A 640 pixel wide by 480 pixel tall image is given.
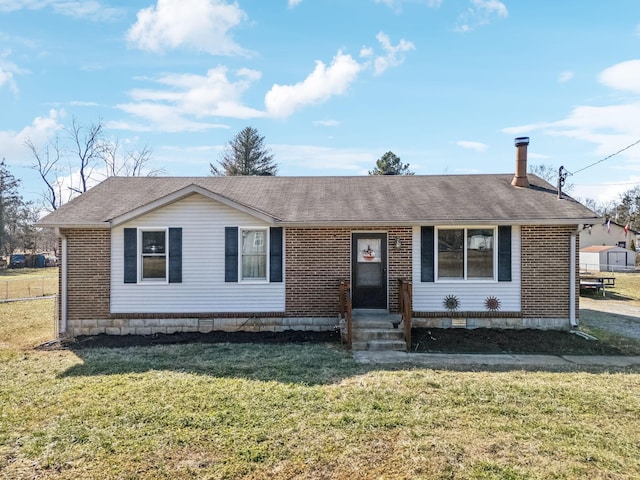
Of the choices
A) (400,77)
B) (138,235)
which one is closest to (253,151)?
(400,77)

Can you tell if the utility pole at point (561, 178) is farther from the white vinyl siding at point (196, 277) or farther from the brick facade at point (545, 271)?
the white vinyl siding at point (196, 277)

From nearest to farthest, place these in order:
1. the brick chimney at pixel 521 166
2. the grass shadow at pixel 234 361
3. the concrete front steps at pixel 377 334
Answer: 1. the grass shadow at pixel 234 361
2. the concrete front steps at pixel 377 334
3. the brick chimney at pixel 521 166

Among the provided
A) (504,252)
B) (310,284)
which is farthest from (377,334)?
(504,252)

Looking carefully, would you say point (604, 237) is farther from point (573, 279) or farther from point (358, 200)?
point (358, 200)

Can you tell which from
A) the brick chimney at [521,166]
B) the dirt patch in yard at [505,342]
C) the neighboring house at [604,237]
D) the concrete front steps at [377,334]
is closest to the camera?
the dirt patch in yard at [505,342]

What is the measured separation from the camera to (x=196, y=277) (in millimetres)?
9844

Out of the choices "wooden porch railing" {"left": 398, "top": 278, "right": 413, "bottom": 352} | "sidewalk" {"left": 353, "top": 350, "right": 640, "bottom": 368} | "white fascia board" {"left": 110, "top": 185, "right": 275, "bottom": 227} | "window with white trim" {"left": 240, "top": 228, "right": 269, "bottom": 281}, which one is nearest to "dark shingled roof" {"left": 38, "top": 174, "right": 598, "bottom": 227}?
"white fascia board" {"left": 110, "top": 185, "right": 275, "bottom": 227}

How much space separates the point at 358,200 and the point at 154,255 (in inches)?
210

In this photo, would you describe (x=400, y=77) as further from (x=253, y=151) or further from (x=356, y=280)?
(x=253, y=151)

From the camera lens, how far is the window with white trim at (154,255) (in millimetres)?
9859

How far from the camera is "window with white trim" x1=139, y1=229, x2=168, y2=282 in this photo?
986 centimetres

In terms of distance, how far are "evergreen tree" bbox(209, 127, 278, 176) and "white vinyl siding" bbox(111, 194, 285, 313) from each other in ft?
108

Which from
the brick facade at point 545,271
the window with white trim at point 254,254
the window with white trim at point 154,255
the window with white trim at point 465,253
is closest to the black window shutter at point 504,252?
the window with white trim at point 465,253

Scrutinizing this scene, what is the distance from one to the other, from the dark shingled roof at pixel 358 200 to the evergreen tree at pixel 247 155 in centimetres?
2946
